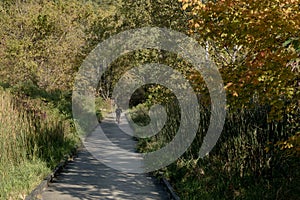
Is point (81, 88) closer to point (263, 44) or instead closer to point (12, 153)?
point (12, 153)

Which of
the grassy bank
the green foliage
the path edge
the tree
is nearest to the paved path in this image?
the path edge

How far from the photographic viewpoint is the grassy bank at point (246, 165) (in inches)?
304

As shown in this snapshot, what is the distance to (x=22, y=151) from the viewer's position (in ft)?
34.2

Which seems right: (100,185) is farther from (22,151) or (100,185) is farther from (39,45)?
(39,45)

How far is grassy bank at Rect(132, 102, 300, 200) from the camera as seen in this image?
7.73 m

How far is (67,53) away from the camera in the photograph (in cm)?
3328

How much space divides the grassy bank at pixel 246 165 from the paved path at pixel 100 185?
0.63 metres

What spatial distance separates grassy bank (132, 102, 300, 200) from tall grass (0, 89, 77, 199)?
322cm

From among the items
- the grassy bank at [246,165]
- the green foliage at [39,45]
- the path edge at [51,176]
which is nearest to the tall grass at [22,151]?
the path edge at [51,176]

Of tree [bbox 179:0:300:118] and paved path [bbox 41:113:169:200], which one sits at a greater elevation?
tree [bbox 179:0:300:118]

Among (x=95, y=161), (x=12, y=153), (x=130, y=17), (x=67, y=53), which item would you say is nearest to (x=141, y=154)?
(x=95, y=161)

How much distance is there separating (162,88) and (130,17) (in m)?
12.1

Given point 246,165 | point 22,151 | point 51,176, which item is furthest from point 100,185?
point 246,165

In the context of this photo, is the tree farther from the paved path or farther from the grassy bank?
the paved path
